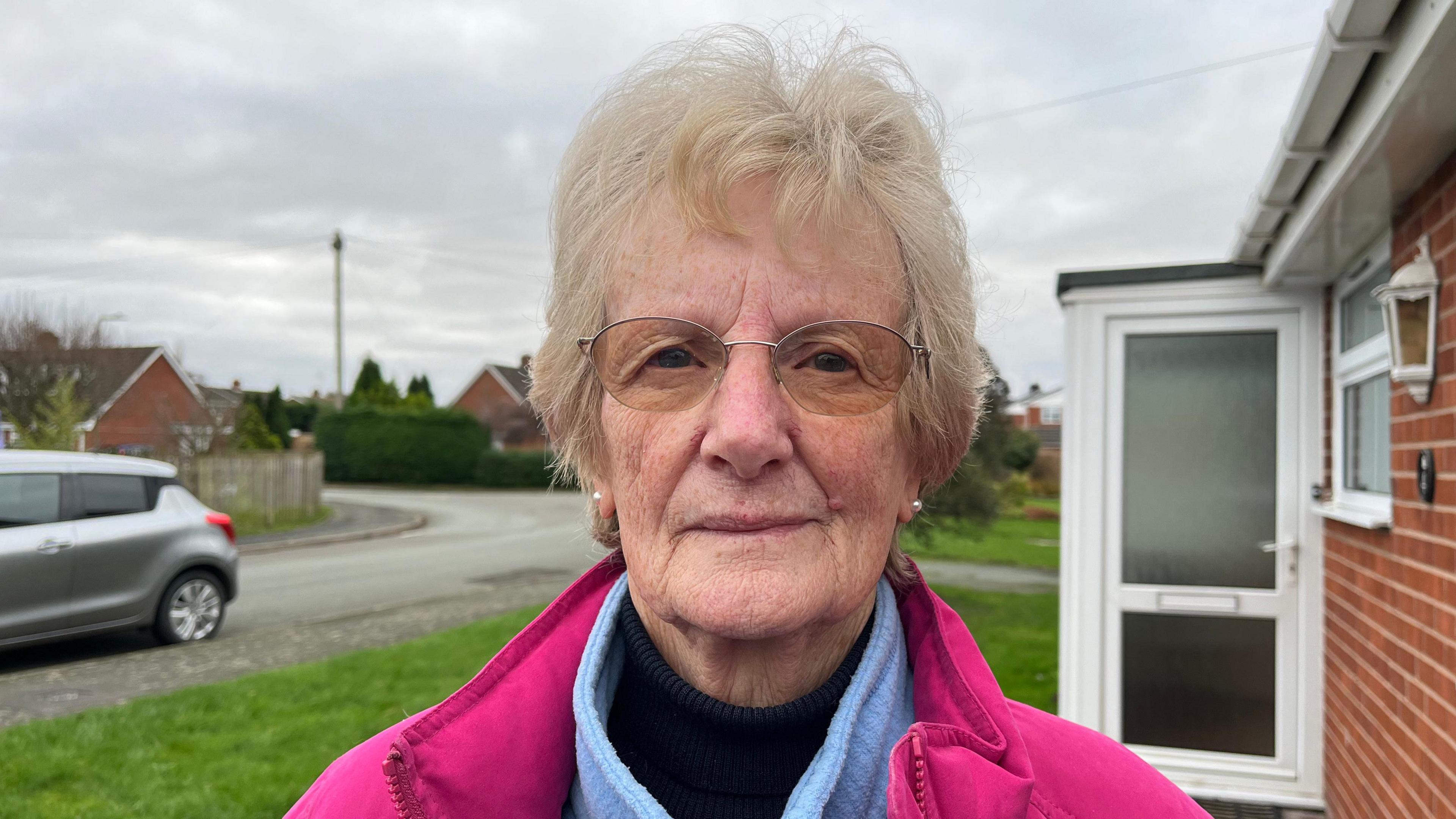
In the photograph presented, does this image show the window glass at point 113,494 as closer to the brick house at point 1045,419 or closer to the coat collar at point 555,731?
the coat collar at point 555,731

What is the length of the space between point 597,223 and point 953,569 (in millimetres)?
14561

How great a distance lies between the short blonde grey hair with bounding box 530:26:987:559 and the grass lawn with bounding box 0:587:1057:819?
12.7 ft

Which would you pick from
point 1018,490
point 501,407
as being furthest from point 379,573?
point 501,407

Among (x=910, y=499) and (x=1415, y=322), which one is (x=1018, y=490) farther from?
(x=910, y=499)

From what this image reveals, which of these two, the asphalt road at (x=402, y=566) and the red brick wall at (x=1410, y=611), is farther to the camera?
the asphalt road at (x=402, y=566)

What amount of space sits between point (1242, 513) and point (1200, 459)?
347 mm

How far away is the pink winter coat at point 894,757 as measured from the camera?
1.12 metres

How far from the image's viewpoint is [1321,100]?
8.65ft

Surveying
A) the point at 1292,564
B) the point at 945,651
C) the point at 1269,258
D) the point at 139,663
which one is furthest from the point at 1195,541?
the point at 139,663

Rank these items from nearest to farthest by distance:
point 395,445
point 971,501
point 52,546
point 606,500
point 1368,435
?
point 606,500, point 1368,435, point 52,546, point 971,501, point 395,445

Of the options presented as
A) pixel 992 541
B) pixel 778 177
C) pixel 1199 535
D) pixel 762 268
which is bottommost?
pixel 992 541

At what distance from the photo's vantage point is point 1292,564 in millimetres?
4891

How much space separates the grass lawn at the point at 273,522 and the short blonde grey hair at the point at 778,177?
18680 millimetres

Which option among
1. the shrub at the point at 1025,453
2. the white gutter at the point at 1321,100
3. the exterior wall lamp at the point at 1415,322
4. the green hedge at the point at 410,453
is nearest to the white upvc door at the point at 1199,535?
the white gutter at the point at 1321,100
